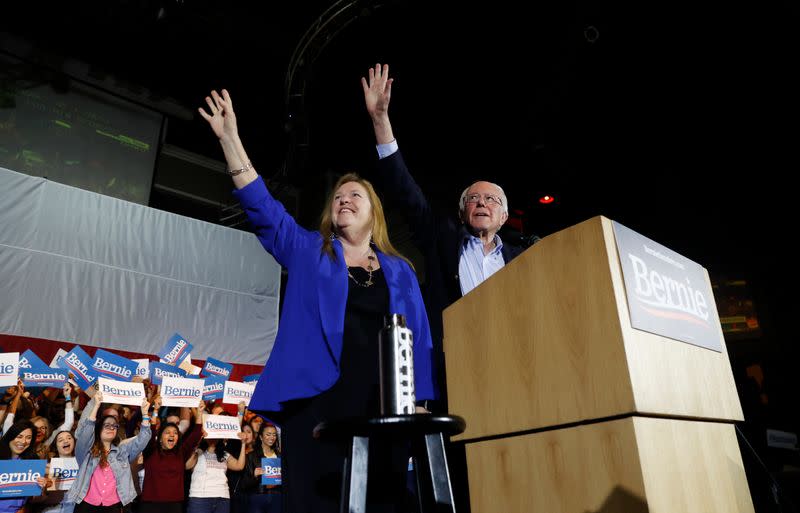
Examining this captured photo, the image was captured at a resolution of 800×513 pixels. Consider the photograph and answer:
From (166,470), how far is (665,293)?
4593 mm

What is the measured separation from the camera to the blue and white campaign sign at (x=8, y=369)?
4.10m

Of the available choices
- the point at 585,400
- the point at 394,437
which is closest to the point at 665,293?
the point at 585,400

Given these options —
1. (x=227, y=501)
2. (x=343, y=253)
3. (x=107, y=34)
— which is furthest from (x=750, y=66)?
(x=107, y=34)

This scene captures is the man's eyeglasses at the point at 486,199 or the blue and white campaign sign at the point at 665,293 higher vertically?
the man's eyeglasses at the point at 486,199

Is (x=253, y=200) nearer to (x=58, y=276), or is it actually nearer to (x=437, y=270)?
(x=437, y=270)

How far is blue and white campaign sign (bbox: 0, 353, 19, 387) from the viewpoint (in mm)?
4098

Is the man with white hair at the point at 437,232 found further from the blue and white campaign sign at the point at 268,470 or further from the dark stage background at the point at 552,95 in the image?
the blue and white campaign sign at the point at 268,470

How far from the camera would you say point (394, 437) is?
2.78ft

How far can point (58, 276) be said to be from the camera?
564 cm

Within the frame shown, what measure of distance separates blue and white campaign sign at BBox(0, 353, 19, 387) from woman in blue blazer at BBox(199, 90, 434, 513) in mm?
3656

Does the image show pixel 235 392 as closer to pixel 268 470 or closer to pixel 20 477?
pixel 268 470

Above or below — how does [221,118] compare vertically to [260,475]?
above

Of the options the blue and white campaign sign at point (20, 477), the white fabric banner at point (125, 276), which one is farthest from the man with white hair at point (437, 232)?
the white fabric banner at point (125, 276)

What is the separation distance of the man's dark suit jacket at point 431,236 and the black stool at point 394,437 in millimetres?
865
